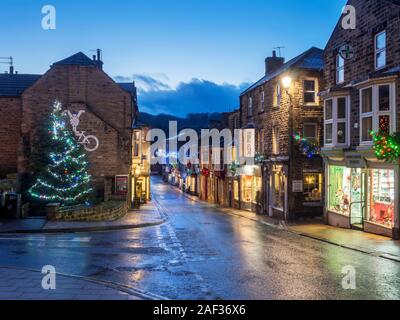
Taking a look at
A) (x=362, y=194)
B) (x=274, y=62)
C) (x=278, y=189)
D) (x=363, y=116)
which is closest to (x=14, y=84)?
(x=274, y=62)

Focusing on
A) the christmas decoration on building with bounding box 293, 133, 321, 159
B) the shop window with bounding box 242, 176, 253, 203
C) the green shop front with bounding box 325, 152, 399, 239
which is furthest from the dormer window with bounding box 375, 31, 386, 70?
the shop window with bounding box 242, 176, 253, 203

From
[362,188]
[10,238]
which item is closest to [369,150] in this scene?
[362,188]

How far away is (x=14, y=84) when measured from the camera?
37219 mm

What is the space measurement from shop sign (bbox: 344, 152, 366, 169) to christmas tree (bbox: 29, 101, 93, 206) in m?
15.0

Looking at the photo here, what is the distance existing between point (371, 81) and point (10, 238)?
1525 centimetres

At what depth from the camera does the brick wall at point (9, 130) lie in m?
34.7

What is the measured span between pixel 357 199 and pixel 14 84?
2721cm

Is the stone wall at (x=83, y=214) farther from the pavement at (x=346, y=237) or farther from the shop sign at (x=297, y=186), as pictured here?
the shop sign at (x=297, y=186)

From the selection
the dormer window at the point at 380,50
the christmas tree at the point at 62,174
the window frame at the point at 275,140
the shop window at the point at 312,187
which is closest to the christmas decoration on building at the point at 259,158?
the window frame at the point at 275,140

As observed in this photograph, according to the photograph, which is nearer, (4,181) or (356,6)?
(356,6)

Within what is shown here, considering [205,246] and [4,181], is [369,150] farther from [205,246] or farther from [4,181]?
[4,181]

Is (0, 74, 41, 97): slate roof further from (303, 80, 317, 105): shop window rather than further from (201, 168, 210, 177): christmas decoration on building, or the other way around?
(201, 168, 210, 177): christmas decoration on building

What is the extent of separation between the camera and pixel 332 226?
79.4 ft

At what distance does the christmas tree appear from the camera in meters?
27.7
